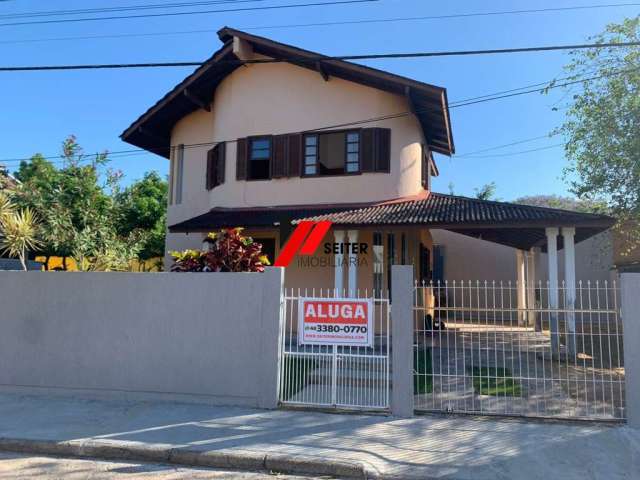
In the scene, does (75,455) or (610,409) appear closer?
(75,455)

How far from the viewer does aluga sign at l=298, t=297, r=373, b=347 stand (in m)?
6.33

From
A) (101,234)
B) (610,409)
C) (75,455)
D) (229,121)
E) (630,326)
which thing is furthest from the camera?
(229,121)

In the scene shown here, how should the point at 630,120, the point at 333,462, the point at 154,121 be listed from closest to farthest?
the point at 333,462 < the point at 630,120 < the point at 154,121

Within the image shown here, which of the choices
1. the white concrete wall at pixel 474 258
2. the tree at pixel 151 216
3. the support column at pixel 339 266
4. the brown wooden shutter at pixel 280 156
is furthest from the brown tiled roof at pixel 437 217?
the tree at pixel 151 216

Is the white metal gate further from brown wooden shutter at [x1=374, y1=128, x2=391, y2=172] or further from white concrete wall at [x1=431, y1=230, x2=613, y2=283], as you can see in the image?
white concrete wall at [x1=431, y1=230, x2=613, y2=283]

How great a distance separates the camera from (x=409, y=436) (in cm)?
540

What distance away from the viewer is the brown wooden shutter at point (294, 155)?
1230cm

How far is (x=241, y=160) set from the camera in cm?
1279

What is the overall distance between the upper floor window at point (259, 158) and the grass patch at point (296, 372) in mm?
6710

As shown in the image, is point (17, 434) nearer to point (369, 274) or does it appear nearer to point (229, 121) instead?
point (369, 274)

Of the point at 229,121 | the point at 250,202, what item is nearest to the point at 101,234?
the point at 250,202

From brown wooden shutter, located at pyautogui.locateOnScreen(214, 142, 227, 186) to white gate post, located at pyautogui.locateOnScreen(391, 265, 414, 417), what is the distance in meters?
8.26

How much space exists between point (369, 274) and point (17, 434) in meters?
8.13

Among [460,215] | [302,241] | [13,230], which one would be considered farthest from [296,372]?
[13,230]
